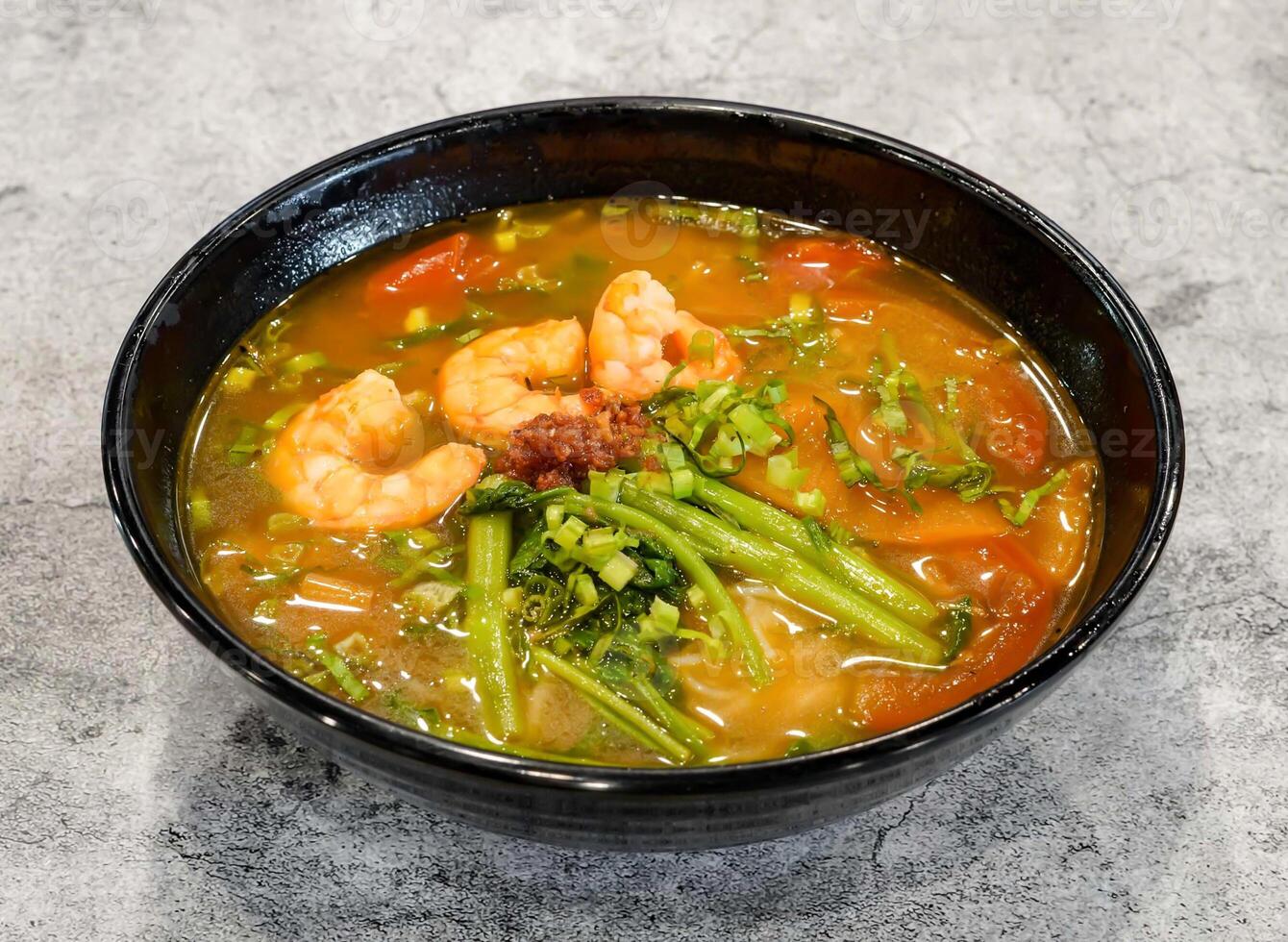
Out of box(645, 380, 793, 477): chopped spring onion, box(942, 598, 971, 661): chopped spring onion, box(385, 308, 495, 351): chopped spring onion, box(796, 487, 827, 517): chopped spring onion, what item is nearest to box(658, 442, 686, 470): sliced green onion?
box(645, 380, 793, 477): chopped spring onion

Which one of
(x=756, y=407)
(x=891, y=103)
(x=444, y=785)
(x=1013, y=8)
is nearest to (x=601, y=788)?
(x=444, y=785)

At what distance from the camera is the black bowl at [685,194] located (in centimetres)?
221

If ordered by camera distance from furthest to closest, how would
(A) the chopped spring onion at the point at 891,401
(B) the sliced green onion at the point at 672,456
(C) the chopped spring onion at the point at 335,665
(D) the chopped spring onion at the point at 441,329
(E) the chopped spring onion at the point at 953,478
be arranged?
1. (D) the chopped spring onion at the point at 441,329
2. (A) the chopped spring onion at the point at 891,401
3. (E) the chopped spring onion at the point at 953,478
4. (B) the sliced green onion at the point at 672,456
5. (C) the chopped spring onion at the point at 335,665

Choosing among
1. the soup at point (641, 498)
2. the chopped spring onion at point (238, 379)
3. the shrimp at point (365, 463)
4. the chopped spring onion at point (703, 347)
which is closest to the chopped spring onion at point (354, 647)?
the soup at point (641, 498)

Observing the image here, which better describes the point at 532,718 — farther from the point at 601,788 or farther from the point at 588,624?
the point at 601,788

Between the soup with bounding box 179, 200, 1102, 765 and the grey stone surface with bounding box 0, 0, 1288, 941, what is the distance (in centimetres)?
37

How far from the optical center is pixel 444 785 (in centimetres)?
226

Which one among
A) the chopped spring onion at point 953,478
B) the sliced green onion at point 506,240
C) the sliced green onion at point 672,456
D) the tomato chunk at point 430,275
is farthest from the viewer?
the sliced green onion at point 506,240

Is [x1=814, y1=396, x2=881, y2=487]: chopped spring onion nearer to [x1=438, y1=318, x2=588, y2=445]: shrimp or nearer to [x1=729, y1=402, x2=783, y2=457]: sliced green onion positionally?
[x1=729, y1=402, x2=783, y2=457]: sliced green onion

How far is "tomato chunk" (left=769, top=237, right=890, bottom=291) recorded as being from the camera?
3.54 metres

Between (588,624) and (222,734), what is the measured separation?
0.96 m

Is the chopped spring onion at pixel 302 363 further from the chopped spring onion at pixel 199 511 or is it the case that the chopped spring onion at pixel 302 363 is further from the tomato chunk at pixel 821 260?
the tomato chunk at pixel 821 260

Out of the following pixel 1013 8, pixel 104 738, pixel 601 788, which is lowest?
pixel 104 738

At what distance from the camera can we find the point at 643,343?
3164 millimetres
